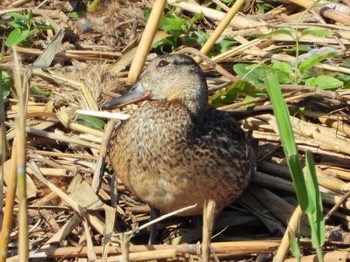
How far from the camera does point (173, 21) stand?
536 centimetres

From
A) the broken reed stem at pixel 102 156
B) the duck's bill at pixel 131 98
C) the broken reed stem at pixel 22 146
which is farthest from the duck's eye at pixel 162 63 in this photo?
the broken reed stem at pixel 22 146

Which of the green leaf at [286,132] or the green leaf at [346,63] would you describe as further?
the green leaf at [346,63]

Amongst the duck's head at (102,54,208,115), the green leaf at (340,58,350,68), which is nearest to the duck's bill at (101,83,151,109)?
the duck's head at (102,54,208,115)

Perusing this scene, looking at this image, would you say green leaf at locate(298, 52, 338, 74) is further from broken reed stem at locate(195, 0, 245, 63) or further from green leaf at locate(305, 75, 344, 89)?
broken reed stem at locate(195, 0, 245, 63)

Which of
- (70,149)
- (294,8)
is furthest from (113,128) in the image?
(294,8)

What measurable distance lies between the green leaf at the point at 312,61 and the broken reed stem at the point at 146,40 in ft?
2.46

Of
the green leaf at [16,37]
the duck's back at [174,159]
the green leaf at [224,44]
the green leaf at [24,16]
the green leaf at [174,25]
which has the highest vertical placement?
the green leaf at [24,16]

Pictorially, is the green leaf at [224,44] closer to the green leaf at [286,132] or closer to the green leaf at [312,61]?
the green leaf at [312,61]

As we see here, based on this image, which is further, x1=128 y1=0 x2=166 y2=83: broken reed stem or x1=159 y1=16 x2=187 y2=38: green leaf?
x1=159 y1=16 x2=187 y2=38: green leaf

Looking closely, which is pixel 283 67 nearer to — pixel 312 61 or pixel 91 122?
pixel 312 61

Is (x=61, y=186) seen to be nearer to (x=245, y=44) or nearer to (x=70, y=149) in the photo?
(x=70, y=149)

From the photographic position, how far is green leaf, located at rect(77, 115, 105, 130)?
4855 mm

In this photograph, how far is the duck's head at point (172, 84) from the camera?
4.32 m

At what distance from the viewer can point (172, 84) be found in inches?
171
